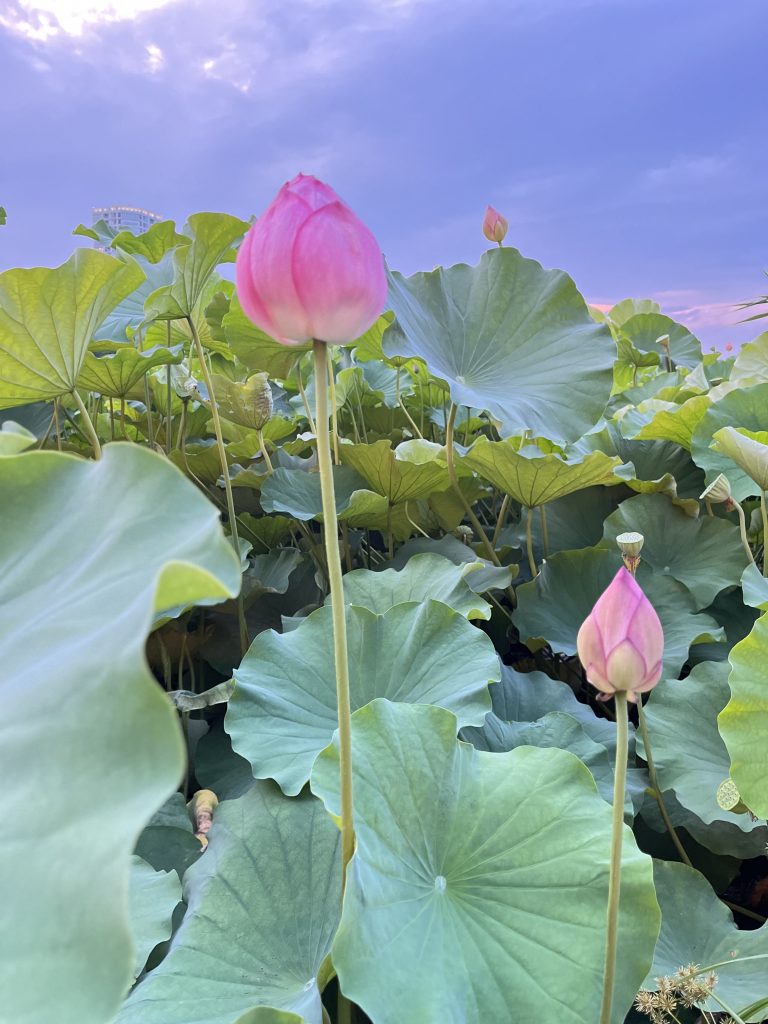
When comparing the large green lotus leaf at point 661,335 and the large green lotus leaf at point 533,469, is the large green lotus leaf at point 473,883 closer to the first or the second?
the large green lotus leaf at point 533,469

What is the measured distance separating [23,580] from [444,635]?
490 mm

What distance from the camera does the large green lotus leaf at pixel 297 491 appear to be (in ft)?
3.52

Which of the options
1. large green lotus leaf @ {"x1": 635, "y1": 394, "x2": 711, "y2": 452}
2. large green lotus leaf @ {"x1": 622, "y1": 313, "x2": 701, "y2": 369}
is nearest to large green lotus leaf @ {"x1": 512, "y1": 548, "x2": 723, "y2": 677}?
large green lotus leaf @ {"x1": 635, "y1": 394, "x2": 711, "y2": 452}

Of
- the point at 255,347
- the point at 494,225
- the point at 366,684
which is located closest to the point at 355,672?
the point at 366,684

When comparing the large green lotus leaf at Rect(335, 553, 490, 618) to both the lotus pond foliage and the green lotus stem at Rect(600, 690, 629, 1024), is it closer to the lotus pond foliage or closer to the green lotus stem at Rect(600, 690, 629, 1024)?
the lotus pond foliage

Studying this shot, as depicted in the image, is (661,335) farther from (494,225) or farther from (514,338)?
(514,338)

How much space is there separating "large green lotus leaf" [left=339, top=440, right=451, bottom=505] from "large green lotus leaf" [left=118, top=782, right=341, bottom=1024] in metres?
0.51

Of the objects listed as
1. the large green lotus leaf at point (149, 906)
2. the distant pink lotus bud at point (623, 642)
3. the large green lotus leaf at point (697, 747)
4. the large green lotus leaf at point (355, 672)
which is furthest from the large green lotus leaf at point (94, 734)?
the large green lotus leaf at point (697, 747)

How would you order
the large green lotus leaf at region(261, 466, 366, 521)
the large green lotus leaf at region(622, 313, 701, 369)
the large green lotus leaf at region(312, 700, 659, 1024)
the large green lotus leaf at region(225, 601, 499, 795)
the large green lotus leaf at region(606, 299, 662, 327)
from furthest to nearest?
the large green lotus leaf at region(606, 299, 662, 327)
the large green lotus leaf at region(622, 313, 701, 369)
the large green lotus leaf at region(261, 466, 366, 521)
the large green lotus leaf at region(225, 601, 499, 795)
the large green lotus leaf at region(312, 700, 659, 1024)

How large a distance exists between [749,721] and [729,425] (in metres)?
0.63

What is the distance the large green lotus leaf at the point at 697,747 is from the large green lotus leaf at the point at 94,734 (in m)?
0.64

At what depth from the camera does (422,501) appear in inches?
52.8

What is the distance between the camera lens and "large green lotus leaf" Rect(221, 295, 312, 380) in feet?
3.31

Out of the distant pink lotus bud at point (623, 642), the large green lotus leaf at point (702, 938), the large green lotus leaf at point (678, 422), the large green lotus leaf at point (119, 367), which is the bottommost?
the large green lotus leaf at point (702, 938)
